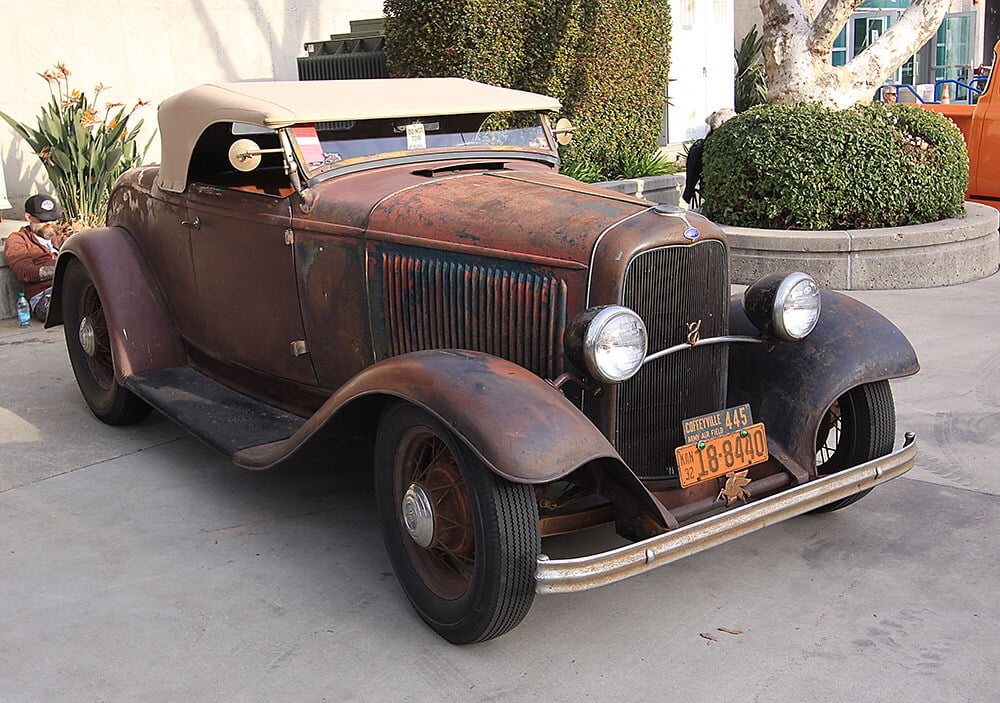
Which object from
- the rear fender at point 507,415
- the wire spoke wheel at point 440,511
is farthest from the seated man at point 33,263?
the wire spoke wheel at point 440,511

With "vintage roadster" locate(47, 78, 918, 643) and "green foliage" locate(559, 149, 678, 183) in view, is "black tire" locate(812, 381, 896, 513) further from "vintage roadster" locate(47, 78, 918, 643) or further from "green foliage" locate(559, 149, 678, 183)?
"green foliage" locate(559, 149, 678, 183)

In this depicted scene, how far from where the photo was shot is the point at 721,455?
327 centimetres

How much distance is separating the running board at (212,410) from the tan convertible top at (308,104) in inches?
35.0

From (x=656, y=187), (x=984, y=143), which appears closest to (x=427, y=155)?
(x=656, y=187)

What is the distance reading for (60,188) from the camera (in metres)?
8.12

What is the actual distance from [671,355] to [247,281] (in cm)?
194

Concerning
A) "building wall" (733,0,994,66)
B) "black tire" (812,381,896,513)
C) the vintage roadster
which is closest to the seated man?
the vintage roadster

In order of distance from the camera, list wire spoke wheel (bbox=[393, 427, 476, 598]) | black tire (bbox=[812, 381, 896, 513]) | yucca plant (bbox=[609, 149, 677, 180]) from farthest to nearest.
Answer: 1. yucca plant (bbox=[609, 149, 677, 180])
2. black tire (bbox=[812, 381, 896, 513])
3. wire spoke wheel (bbox=[393, 427, 476, 598])

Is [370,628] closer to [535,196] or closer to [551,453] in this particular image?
[551,453]

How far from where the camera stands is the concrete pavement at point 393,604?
2.91 meters

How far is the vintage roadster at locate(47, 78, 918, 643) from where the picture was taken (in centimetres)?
296

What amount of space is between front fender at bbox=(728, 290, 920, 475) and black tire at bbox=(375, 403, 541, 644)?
114 cm

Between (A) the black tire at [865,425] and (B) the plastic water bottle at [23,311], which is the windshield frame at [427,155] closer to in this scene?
(A) the black tire at [865,425]

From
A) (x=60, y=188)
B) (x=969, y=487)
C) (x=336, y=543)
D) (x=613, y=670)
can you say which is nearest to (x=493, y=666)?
(x=613, y=670)
